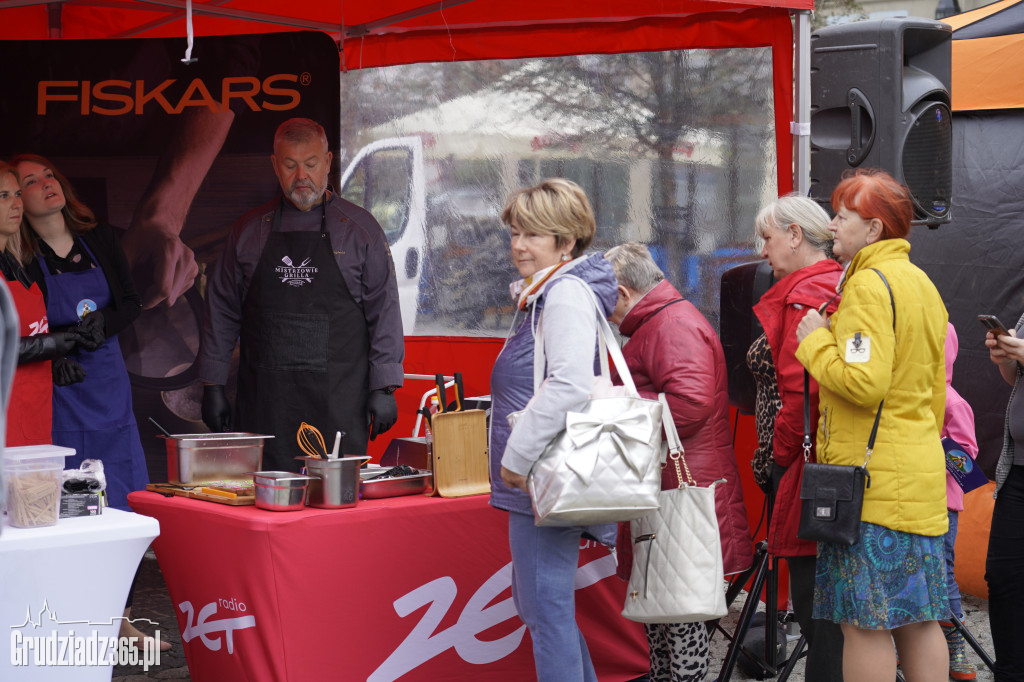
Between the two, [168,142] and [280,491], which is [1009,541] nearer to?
[280,491]

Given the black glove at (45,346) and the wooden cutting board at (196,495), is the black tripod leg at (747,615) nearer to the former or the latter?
the wooden cutting board at (196,495)

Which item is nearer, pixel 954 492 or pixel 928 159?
pixel 954 492

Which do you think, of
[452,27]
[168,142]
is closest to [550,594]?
[168,142]

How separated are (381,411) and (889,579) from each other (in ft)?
6.67

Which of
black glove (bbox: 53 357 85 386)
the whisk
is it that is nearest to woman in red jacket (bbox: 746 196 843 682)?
the whisk

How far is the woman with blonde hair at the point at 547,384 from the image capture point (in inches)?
98.2

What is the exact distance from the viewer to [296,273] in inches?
164

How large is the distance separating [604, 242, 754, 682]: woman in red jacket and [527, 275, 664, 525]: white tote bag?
0.60m

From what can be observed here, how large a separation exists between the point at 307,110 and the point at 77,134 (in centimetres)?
103

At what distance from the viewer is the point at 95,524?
8.49ft

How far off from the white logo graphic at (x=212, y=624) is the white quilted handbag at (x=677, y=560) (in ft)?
3.42

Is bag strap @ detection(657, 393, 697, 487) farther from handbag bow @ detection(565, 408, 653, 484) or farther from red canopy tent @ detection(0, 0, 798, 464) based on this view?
red canopy tent @ detection(0, 0, 798, 464)

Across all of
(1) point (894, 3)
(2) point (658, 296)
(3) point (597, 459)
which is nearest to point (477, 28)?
(2) point (658, 296)

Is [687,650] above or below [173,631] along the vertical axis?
above
